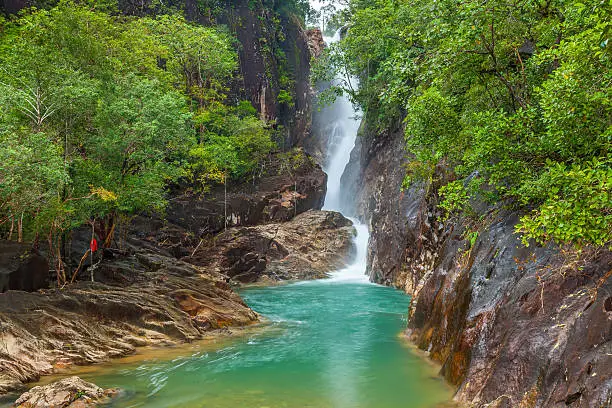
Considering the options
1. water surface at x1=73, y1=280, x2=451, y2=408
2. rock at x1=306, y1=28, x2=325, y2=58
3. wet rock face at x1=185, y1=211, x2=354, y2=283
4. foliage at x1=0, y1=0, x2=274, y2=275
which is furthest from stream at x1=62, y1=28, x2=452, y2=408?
rock at x1=306, y1=28, x2=325, y2=58

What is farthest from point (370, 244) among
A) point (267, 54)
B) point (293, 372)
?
point (267, 54)

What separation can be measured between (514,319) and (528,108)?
143 inches

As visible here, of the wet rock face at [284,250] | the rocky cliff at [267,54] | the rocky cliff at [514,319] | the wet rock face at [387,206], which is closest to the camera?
the rocky cliff at [514,319]

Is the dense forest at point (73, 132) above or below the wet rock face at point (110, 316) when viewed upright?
above

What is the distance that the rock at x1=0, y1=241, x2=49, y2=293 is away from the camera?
40.6 ft

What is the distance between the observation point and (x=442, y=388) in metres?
8.22

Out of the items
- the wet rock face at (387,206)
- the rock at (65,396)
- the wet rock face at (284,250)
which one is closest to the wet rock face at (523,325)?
the rock at (65,396)

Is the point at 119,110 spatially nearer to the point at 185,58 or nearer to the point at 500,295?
the point at 500,295

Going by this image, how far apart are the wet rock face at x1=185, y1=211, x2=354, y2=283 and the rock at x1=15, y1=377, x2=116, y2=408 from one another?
18398 mm

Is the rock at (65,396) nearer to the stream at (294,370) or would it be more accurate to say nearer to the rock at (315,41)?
the stream at (294,370)

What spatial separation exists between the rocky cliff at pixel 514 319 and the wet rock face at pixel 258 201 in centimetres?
1946

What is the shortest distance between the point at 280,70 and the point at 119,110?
3073 centimetres

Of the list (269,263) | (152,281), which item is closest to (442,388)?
(152,281)

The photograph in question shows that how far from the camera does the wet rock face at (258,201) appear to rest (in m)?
29.8
